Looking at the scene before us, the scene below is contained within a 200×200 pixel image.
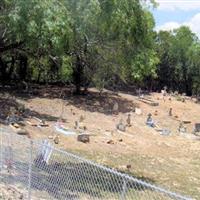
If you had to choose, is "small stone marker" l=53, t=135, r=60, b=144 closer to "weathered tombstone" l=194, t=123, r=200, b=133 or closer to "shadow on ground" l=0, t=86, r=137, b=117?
"shadow on ground" l=0, t=86, r=137, b=117

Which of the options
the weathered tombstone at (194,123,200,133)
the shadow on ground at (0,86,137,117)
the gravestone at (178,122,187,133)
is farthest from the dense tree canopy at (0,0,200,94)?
the weathered tombstone at (194,123,200,133)

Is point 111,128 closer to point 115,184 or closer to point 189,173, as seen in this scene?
point 189,173

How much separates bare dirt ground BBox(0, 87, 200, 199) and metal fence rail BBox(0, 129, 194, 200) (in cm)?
254

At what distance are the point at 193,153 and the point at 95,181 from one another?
9350 millimetres

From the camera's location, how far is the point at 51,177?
35.2 ft

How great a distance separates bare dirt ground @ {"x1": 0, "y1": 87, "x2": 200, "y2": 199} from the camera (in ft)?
53.7

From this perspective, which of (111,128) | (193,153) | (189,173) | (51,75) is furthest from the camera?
(51,75)

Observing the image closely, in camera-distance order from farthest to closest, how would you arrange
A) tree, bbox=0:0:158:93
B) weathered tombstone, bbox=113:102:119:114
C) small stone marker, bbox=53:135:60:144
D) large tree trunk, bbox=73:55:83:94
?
large tree trunk, bbox=73:55:83:94, weathered tombstone, bbox=113:102:119:114, small stone marker, bbox=53:135:60:144, tree, bbox=0:0:158:93

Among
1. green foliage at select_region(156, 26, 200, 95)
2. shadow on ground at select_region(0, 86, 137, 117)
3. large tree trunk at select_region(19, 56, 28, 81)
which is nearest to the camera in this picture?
shadow on ground at select_region(0, 86, 137, 117)

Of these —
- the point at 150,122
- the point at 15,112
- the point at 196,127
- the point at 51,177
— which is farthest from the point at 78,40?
the point at 51,177

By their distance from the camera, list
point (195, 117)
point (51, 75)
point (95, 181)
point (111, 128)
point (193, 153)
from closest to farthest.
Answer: point (95, 181)
point (193, 153)
point (111, 128)
point (195, 117)
point (51, 75)

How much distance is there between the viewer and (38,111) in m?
23.4

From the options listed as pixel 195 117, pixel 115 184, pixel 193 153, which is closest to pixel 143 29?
pixel 195 117

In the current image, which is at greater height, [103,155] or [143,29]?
[143,29]
